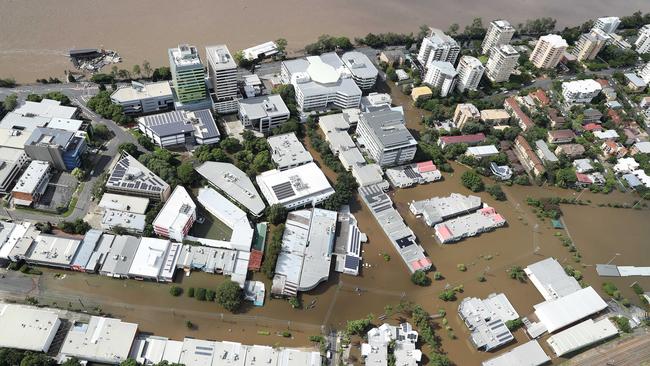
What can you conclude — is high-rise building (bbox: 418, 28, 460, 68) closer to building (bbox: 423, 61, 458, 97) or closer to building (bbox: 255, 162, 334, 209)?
building (bbox: 423, 61, 458, 97)

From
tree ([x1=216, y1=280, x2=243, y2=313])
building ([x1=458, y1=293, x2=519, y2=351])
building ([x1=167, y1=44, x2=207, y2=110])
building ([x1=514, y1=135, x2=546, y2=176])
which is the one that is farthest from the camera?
building ([x1=514, y1=135, x2=546, y2=176])

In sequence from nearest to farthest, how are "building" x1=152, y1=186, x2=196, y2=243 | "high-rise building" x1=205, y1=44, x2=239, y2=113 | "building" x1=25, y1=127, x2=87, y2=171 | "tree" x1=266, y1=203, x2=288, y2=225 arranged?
"building" x1=152, y1=186, x2=196, y2=243
"tree" x1=266, y1=203, x2=288, y2=225
"building" x1=25, y1=127, x2=87, y2=171
"high-rise building" x1=205, y1=44, x2=239, y2=113

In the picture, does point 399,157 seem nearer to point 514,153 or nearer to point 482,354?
point 514,153

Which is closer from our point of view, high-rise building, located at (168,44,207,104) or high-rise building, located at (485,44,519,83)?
high-rise building, located at (168,44,207,104)

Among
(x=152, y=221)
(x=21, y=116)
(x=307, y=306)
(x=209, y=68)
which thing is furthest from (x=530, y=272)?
(x=21, y=116)

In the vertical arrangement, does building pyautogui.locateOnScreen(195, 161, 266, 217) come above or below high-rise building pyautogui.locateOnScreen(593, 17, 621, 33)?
below

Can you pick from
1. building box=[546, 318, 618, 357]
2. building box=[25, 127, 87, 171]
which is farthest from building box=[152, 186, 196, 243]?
building box=[546, 318, 618, 357]

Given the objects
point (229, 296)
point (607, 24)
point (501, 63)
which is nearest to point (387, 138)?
point (229, 296)
